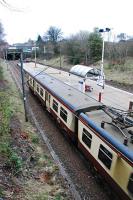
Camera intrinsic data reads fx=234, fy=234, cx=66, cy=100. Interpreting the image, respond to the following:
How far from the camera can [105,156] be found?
8461 millimetres

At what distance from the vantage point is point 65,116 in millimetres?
12969

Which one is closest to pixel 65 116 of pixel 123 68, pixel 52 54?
pixel 123 68

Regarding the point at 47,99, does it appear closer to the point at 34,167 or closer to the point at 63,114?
the point at 63,114

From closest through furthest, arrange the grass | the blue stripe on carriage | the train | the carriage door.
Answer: the blue stripe on carriage → the train → the grass → the carriage door

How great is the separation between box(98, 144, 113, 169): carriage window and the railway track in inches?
56.3

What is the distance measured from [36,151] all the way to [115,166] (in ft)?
17.3

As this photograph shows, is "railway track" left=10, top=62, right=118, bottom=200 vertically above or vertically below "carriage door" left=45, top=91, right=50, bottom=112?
below

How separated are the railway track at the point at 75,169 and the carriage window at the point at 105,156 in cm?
143

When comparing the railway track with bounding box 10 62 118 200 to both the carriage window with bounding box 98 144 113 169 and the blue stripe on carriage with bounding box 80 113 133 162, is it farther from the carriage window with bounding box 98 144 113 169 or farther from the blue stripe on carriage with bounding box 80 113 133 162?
the blue stripe on carriage with bounding box 80 113 133 162

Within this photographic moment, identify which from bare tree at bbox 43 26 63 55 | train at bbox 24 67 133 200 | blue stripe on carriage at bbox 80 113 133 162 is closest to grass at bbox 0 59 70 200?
train at bbox 24 67 133 200

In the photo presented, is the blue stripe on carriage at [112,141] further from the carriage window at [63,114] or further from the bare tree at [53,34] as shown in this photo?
the bare tree at [53,34]

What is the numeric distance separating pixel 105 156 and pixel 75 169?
9.50ft

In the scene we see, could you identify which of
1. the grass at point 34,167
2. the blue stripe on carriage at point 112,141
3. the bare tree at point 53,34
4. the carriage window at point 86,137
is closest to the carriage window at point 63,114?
the grass at point 34,167

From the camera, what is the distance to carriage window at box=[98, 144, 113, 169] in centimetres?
816
